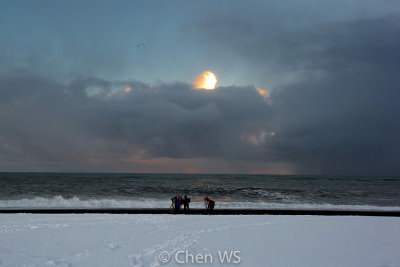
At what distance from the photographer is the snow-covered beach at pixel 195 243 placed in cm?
1045

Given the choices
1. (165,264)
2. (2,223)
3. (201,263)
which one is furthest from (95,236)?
(2,223)

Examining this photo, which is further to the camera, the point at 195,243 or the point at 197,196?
the point at 197,196

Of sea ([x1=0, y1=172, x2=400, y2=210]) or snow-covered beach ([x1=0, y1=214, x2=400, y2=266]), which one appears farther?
sea ([x1=0, y1=172, x2=400, y2=210])

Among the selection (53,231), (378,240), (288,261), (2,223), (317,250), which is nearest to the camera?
(288,261)

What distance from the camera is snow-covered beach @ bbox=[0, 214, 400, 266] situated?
34.3 ft

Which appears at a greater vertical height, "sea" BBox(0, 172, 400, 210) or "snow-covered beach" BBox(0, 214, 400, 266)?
"snow-covered beach" BBox(0, 214, 400, 266)

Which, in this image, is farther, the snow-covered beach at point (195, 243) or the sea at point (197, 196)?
the sea at point (197, 196)

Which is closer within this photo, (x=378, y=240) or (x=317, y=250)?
(x=317, y=250)

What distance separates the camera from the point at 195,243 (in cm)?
1288

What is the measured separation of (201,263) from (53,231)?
10.4 metres

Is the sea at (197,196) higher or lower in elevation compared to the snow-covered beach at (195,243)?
lower

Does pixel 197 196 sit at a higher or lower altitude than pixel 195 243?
lower

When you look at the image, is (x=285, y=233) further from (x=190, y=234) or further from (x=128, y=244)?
(x=128, y=244)

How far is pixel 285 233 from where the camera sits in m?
15.6
